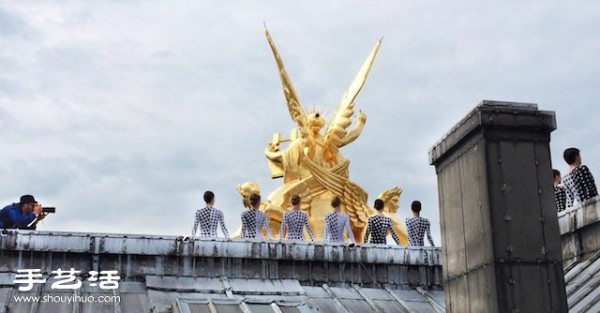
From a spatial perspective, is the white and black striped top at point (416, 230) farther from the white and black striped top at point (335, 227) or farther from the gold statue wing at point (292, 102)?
the gold statue wing at point (292, 102)

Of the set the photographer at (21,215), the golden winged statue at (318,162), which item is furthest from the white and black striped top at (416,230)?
the photographer at (21,215)

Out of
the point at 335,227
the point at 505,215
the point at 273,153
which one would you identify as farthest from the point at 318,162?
the point at 505,215

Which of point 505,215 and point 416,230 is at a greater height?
point 416,230

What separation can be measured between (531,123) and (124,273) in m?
7.74

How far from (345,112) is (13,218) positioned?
1056 cm

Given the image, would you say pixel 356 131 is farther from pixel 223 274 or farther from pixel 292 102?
pixel 223 274

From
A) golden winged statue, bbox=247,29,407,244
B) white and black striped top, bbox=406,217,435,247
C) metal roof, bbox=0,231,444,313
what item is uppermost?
golden winged statue, bbox=247,29,407,244

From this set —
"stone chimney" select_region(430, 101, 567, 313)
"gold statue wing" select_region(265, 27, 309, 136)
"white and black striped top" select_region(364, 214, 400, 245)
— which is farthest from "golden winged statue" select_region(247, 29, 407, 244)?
"stone chimney" select_region(430, 101, 567, 313)

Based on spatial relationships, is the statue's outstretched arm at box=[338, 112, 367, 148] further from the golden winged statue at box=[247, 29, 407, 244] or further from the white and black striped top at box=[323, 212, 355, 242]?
the white and black striped top at box=[323, 212, 355, 242]

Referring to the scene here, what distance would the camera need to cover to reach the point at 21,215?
15680 mm

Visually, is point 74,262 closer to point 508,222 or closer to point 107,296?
point 107,296

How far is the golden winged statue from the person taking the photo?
22.8 m

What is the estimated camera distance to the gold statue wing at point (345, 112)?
23.8 meters

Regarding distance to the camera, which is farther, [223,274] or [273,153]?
[273,153]
